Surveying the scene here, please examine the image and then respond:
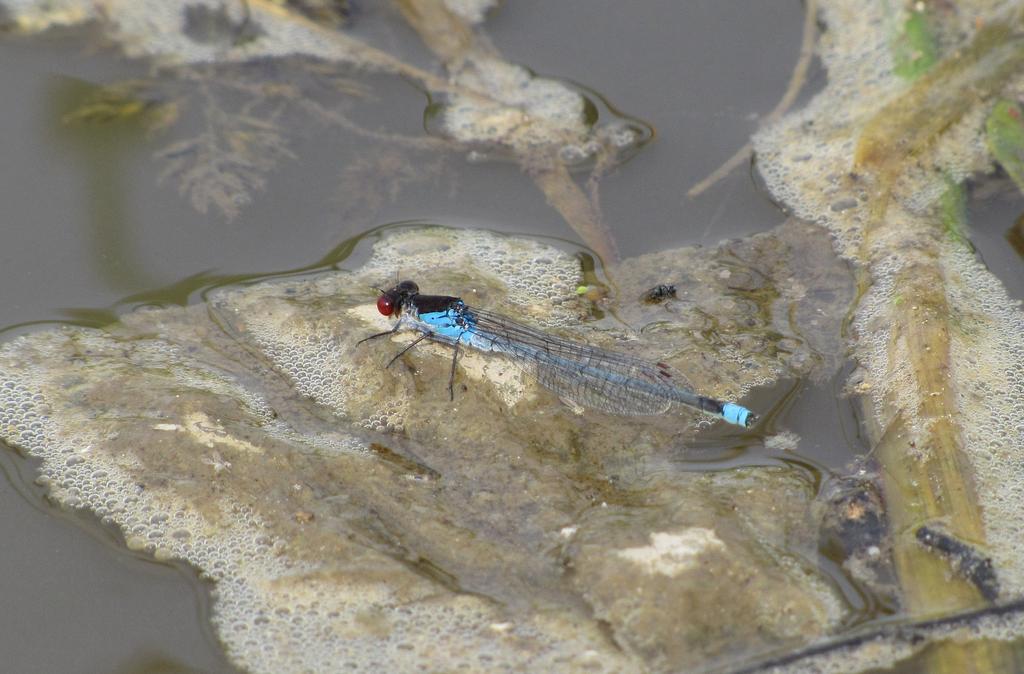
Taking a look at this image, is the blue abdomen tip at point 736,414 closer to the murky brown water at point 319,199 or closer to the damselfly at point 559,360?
the damselfly at point 559,360

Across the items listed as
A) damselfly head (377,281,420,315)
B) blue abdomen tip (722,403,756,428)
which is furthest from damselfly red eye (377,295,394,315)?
blue abdomen tip (722,403,756,428)

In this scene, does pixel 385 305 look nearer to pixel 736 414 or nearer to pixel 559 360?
pixel 559 360

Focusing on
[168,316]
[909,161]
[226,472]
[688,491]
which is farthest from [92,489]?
[909,161]

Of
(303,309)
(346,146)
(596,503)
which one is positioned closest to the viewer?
(596,503)

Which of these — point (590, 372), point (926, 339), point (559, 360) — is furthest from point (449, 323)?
point (926, 339)

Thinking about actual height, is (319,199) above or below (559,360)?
above

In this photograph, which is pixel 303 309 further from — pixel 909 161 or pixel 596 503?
pixel 909 161

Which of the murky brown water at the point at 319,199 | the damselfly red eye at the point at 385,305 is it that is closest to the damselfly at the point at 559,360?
the damselfly red eye at the point at 385,305
